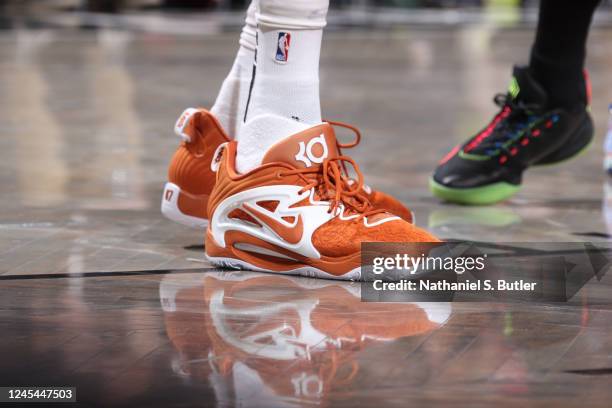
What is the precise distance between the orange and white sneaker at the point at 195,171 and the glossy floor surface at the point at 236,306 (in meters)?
0.05

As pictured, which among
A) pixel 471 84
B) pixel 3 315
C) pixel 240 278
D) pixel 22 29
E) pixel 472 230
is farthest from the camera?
pixel 22 29

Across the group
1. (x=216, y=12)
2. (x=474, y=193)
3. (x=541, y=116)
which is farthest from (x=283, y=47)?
(x=216, y=12)

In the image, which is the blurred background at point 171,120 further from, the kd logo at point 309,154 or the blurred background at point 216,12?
the kd logo at point 309,154

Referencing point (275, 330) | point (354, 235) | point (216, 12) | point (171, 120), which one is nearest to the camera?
point (275, 330)

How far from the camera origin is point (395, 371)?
3.62 feet

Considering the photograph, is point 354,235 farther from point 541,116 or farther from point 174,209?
point 541,116

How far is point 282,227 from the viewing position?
151 centimetres

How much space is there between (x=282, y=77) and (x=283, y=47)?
40 mm

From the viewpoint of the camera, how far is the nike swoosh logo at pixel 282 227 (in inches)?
59.0

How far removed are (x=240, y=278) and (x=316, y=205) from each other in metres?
0.14

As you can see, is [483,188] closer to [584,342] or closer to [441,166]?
[441,166]

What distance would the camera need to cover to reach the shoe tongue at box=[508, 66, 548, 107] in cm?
215

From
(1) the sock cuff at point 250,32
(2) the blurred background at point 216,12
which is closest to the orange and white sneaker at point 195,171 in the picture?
(1) the sock cuff at point 250,32

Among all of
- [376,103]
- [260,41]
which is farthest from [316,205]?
[376,103]
